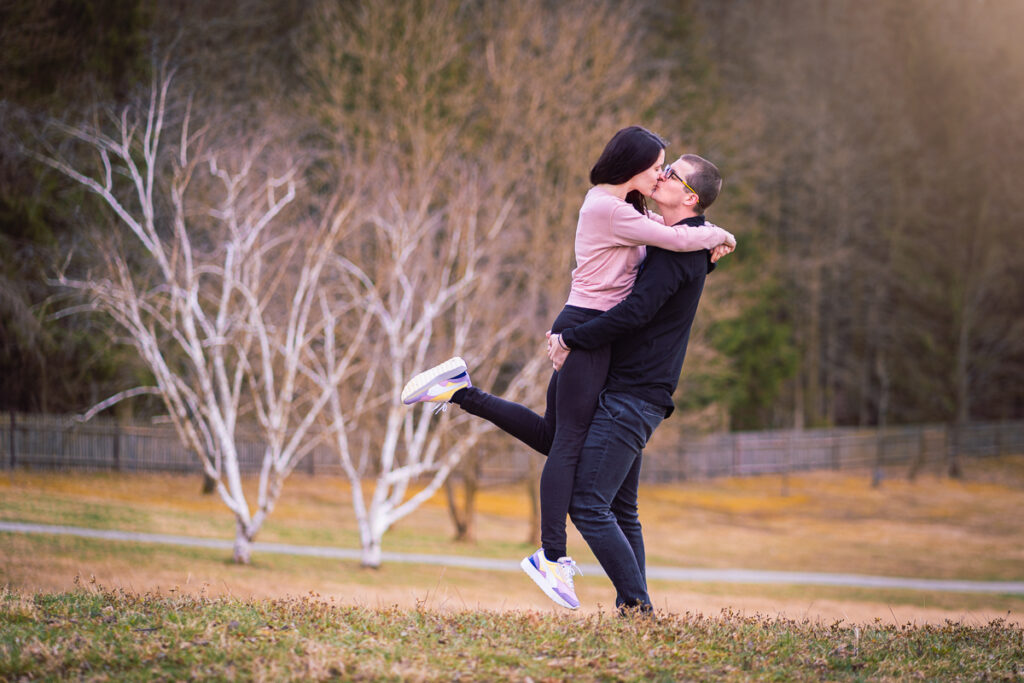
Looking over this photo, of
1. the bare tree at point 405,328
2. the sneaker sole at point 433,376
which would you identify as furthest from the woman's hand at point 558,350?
the bare tree at point 405,328

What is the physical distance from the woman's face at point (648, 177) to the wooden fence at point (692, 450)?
18.6 metres

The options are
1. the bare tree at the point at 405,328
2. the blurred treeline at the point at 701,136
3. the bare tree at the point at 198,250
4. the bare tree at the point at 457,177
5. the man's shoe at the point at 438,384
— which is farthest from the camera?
the bare tree at the point at 457,177

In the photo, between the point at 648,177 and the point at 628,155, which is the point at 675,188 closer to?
the point at 648,177

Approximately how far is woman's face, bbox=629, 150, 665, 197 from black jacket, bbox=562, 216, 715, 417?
238 mm

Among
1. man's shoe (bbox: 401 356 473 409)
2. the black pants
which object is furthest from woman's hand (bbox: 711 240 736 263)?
man's shoe (bbox: 401 356 473 409)

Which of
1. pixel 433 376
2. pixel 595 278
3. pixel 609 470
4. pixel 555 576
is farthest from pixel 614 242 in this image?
pixel 555 576

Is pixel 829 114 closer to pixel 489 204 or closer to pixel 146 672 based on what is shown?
pixel 489 204

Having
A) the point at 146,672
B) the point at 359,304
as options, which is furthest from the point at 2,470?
the point at 146,672

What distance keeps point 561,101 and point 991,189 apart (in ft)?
75.6

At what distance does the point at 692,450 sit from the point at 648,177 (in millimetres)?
32047

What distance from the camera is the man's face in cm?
472

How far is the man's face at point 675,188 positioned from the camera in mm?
4723

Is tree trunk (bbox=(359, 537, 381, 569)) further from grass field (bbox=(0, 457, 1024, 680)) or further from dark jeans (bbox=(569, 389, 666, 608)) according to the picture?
dark jeans (bbox=(569, 389, 666, 608))

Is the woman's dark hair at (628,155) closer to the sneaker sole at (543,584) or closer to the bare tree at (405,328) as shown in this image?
the sneaker sole at (543,584)
